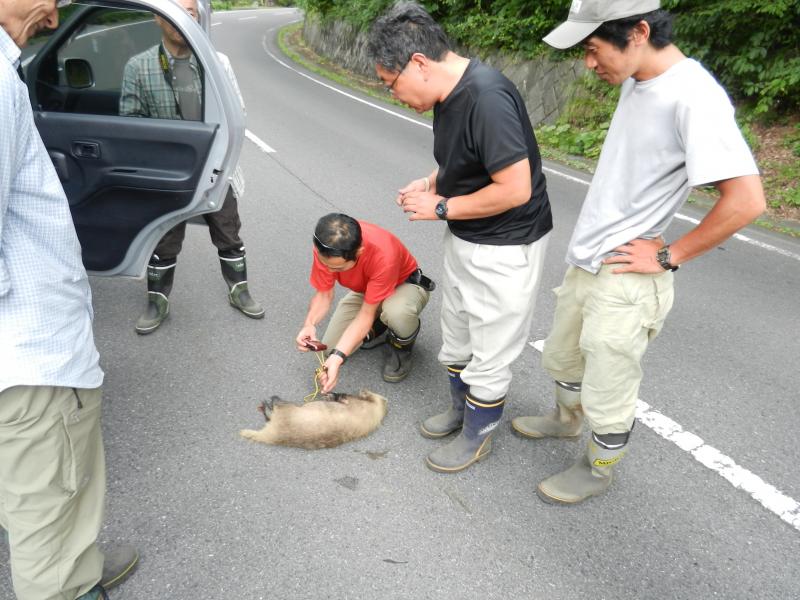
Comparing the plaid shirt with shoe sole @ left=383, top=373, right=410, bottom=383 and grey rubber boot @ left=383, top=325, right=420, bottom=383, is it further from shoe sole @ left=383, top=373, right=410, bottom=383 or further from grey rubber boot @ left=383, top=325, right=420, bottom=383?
shoe sole @ left=383, top=373, right=410, bottom=383

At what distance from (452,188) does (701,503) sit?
1726 mm

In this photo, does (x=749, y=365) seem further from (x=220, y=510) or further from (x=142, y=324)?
(x=142, y=324)

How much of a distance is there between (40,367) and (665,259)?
1.97 m

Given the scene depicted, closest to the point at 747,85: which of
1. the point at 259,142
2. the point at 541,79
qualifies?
the point at 541,79

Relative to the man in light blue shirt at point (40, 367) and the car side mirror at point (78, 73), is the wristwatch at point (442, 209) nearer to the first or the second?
the man in light blue shirt at point (40, 367)

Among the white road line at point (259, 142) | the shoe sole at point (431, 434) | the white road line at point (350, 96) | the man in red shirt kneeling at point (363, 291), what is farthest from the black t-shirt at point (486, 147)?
the white road line at point (350, 96)

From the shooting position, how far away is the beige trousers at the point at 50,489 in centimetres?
150

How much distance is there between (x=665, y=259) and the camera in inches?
76.2

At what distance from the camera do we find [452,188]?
2.10 meters

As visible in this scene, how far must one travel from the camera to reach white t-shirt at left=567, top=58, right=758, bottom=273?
164 cm

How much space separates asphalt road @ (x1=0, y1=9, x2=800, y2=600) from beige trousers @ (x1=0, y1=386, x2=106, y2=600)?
0.34m

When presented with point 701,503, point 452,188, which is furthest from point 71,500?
point 701,503

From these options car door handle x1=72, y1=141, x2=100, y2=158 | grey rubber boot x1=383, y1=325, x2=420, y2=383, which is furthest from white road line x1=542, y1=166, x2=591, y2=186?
car door handle x1=72, y1=141, x2=100, y2=158

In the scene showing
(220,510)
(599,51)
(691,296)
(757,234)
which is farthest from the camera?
(757,234)
